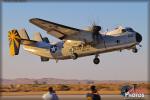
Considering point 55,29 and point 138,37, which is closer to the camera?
point 138,37

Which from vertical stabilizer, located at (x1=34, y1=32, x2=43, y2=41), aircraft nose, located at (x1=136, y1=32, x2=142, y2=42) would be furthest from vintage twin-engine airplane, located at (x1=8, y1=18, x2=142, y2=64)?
vertical stabilizer, located at (x1=34, y1=32, x2=43, y2=41)

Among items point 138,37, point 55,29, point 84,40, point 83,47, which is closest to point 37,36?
point 55,29

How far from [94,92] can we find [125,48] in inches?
1050

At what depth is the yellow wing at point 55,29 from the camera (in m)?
41.2

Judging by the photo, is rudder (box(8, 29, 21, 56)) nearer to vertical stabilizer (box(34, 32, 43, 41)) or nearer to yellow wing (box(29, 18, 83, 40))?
vertical stabilizer (box(34, 32, 43, 41))

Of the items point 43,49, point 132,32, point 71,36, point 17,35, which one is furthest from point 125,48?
point 17,35

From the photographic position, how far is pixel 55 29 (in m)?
43.2

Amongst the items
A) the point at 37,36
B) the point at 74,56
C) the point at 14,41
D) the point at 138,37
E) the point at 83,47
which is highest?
the point at 37,36

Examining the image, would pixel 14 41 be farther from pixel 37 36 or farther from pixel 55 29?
pixel 55 29

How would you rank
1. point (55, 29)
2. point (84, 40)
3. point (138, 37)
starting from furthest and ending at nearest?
point (55, 29) < point (84, 40) < point (138, 37)

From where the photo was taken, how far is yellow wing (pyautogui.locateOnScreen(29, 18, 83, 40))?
41.2 m

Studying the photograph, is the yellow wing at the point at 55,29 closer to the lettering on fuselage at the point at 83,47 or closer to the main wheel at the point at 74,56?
the lettering on fuselage at the point at 83,47

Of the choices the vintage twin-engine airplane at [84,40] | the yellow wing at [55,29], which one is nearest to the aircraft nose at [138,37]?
the vintage twin-engine airplane at [84,40]

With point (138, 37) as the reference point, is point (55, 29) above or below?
above
